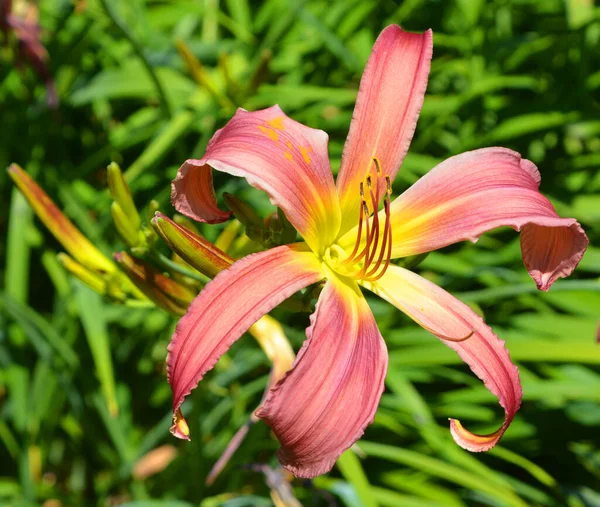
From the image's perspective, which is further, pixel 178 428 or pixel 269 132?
pixel 269 132

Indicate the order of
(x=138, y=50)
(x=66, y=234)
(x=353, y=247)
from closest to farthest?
(x=353, y=247) < (x=66, y=234) < (x=138, y=50)

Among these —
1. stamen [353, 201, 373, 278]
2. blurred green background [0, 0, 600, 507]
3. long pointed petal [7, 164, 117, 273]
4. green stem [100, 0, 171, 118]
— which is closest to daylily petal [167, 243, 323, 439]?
stamen [353, 201, 373, 278]

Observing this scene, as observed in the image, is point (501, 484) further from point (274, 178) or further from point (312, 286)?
point (274, 178)

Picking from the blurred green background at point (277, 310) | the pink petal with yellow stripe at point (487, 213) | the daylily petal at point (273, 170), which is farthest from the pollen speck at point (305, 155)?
the blurred green background at point (277, 310)

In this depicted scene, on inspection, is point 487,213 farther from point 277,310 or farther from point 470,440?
point 277,310

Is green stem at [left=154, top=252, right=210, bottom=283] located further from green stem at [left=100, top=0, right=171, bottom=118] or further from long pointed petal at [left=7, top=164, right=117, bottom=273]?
green stem at [left=100, top=0, right=171, bottom=118]

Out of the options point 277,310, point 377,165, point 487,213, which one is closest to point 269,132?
point 377,165

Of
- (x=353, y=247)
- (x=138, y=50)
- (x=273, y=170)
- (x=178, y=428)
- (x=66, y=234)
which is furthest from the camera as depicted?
(x=138, y=50)
